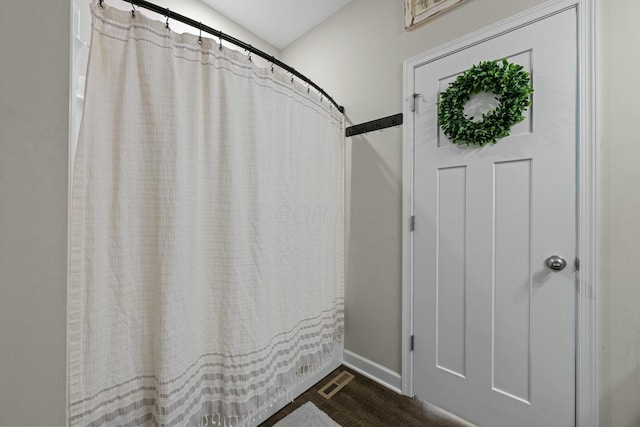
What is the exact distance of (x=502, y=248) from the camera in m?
1.41

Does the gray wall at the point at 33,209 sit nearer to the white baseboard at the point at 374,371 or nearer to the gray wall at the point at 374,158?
the gray wall at the point at 374,158

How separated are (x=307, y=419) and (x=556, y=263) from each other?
5.05 feet

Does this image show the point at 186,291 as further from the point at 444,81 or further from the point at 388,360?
the point at 444,81

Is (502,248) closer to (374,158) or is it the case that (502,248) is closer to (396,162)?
(396,162)

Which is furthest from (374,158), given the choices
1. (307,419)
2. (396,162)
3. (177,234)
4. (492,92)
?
(307,419)

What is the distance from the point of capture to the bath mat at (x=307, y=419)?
1473 mm

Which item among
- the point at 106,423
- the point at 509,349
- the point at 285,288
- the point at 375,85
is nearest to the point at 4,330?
the point at 106,423

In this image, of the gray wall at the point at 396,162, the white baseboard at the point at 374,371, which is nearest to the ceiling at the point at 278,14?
the gray wall at the point at 396,162

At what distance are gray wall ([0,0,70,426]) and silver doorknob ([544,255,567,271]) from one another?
5.62 feet

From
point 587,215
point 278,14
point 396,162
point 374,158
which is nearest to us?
point 587,215

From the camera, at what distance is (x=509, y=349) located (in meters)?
1.37

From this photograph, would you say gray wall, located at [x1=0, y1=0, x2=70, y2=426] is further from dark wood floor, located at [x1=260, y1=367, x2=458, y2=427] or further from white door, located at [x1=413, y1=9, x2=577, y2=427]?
white door, located at [x1=413, y1=9, x2=577, y2=427]

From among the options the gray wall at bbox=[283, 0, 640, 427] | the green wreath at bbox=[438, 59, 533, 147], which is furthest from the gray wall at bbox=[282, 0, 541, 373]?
the green wreath at bbox=[438, 59, 533, 147]

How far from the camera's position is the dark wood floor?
1513 mm
